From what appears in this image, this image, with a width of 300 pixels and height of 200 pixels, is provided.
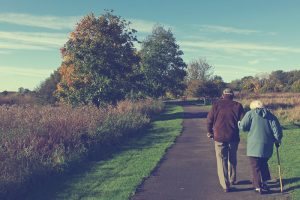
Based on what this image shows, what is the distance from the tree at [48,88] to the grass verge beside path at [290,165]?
3478 cm

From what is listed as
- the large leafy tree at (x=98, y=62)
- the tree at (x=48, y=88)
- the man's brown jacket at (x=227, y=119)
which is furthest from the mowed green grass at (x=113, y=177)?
the tree at (x=48, y=88)

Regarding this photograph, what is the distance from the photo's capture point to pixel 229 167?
816 centimetres

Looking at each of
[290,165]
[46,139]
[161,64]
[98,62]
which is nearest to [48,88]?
[161,64]

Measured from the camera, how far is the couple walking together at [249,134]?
7.58m

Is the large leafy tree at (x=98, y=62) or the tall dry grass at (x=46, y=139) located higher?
the large leafy tree at (x=98, y=62)

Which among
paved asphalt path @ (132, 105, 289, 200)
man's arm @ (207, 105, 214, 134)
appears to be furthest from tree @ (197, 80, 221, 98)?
man's arm @ (207, 105, 214, 134)

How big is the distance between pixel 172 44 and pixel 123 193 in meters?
44.1

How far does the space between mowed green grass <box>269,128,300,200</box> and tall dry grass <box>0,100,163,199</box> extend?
547cm

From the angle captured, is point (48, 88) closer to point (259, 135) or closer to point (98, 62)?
point (98, 62)

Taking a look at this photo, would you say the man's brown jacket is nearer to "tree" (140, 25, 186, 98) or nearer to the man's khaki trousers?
the man's khaki trousers

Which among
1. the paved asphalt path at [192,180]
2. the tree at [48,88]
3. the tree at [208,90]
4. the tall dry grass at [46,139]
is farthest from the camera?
the tree at [208,90]

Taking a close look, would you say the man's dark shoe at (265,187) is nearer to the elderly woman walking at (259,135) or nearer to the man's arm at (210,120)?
the elderly woman walking at (259,135)

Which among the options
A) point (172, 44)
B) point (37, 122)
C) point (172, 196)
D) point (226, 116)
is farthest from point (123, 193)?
point (172, 44)

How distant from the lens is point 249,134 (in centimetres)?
770
